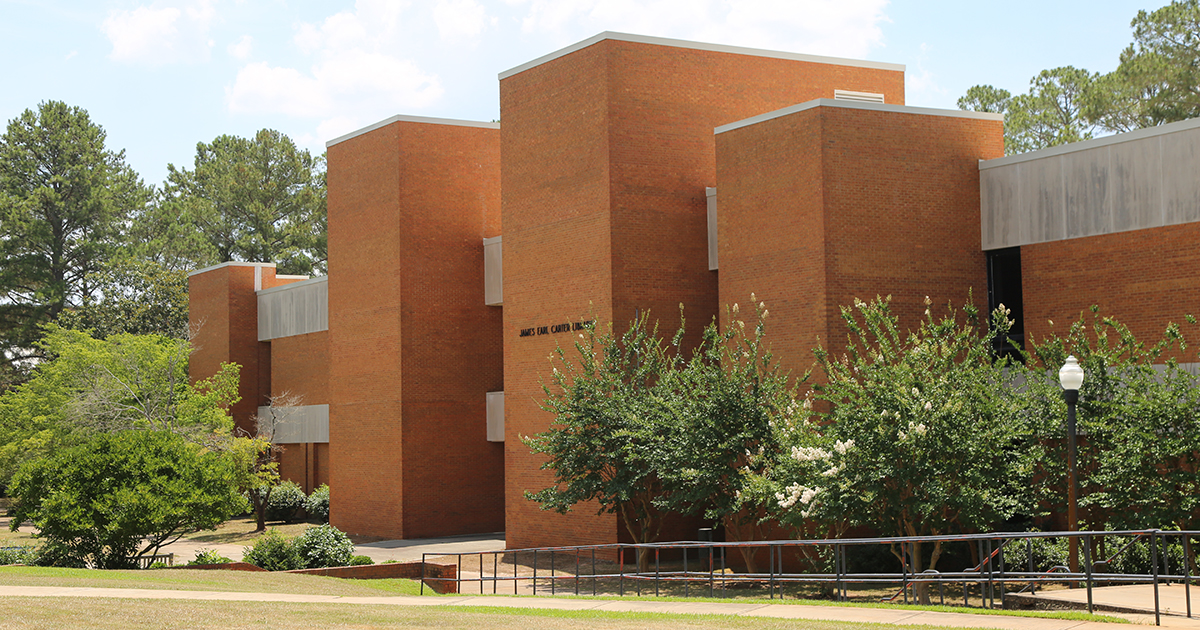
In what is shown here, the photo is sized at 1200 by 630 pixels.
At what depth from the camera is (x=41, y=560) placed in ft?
89.2

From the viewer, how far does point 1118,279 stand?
81.4ft

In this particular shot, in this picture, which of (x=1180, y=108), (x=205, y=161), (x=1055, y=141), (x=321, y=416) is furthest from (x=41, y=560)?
(x=205, y=161)

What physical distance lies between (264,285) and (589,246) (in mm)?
26063

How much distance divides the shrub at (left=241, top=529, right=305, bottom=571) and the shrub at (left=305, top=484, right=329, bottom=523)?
14.9 metres

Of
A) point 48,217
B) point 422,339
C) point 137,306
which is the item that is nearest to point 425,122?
point 422,339

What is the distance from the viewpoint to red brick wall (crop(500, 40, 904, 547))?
30.1m

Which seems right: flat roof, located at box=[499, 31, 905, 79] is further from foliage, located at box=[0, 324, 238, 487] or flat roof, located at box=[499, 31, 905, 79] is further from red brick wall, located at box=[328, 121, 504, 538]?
foliage, located at box=[0, 324, 238, 487]

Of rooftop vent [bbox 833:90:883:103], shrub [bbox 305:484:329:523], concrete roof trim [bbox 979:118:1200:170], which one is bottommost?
Result: shrub [bbox 305:484:329:523]

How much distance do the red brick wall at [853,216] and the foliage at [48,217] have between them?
52.8 m

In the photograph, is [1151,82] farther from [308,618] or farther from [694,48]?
[308,618]

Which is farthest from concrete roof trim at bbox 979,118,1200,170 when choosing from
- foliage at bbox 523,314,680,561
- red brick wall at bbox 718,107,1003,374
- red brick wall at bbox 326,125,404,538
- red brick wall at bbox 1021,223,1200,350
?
red brick wall at bbox 326,125,404,538

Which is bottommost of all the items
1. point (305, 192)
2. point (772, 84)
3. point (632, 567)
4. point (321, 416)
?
point (632, 567)

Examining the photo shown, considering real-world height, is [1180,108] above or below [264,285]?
above

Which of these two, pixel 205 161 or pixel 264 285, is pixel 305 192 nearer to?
pixel 205 161
